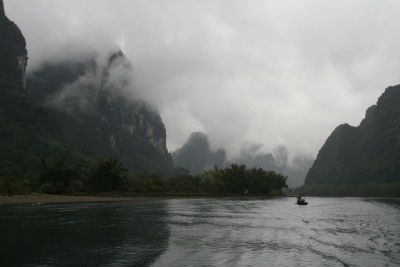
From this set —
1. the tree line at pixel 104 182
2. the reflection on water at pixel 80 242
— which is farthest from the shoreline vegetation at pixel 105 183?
the reflection on water at pixel 80 242

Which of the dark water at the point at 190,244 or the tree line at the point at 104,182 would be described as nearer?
the dark water at the point at 190,244

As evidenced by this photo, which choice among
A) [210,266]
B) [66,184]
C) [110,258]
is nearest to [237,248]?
[210,266]

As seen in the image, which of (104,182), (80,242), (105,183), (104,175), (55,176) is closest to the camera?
(80,242)

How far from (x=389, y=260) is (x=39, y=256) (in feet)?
82.6

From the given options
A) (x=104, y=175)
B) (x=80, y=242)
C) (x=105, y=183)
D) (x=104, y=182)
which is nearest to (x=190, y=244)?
(x=80, y=242)

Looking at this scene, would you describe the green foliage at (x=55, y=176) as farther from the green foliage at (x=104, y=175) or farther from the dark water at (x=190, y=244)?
the dark water at (x=190, y=244)

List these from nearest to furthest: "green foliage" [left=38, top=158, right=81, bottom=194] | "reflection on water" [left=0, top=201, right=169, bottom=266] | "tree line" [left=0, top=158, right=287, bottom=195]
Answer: "reflection on water" [left=0, top=201, right=169, bottom=266]
"tree line" [left=0, top=158, right=287, bottom=195]
"green foliage" [left=38, top=158, right=81, bottom=194]

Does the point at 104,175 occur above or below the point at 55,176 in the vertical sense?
above

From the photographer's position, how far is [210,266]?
1122 inches

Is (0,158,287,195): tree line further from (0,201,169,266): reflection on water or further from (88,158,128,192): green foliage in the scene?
(0,201,169,266): reflection on water

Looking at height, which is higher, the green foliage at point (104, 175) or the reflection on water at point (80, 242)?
the green foliage at point (104, 175)

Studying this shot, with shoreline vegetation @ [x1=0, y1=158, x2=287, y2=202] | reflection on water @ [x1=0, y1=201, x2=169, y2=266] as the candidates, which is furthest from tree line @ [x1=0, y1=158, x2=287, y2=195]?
reflection on water @ [x1=0, y1=201, x2=169, y2=266]

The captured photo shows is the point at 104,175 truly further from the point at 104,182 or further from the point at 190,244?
the point at 190,244

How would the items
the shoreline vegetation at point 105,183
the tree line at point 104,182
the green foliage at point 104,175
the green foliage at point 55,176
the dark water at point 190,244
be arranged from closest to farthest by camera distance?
the dark water at point 190,244 → the shoreline vegetation at point 105,183 → the tree line at point 104,182 → the green foliage at point 55,176 → the green foliage at point 104,175
